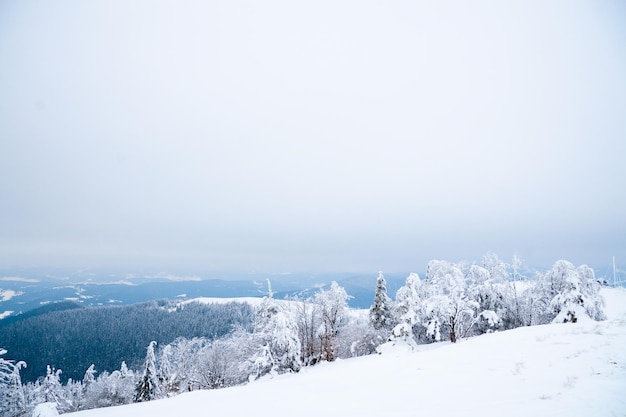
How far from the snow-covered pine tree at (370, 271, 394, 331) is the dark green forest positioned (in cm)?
8605

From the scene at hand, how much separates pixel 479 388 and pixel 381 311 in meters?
36.3

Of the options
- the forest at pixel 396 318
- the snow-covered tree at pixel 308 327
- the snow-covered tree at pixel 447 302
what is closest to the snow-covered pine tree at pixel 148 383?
the forest at pixel 396 318

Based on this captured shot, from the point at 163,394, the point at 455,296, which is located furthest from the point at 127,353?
the point at 455,296

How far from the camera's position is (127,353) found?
5177 inches

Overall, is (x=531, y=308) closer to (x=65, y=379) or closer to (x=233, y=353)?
(x=233, y=353)

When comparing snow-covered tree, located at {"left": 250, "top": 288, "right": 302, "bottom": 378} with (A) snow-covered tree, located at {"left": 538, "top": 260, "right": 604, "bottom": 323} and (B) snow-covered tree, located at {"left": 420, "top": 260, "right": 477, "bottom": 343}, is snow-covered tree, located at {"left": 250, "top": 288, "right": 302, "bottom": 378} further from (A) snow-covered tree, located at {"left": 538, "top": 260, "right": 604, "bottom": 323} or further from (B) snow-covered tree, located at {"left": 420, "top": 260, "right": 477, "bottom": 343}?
(A) snow-covered tree, located at {"left": 538, "top": 260, "right": 604, "bottom": 323}

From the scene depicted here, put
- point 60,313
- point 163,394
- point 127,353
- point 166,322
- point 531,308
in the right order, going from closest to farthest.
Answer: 1. point 531,308
2. point 163,394
3. point 127,353
4. point 166,322
5. point 60,313

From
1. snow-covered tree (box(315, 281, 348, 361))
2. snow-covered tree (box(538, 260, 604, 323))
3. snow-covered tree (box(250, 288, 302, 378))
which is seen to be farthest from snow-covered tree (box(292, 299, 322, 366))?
snow-covered tree (box(538, 260, 604, 323))

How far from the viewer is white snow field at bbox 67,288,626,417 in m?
5.05

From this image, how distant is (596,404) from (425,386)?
11.4ft

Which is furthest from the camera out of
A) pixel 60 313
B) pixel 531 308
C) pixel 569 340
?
pixel 60 313

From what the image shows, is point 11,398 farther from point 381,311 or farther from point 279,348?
point 381,311

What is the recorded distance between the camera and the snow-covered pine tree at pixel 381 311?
40.2 metres

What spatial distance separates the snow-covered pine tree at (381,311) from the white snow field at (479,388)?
30.3 metres
